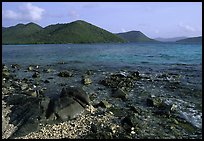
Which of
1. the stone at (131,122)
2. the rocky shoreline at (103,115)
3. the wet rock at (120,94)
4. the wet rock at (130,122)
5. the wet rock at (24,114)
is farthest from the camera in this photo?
the wet rock at (120,94)

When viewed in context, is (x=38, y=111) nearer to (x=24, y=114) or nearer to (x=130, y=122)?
(x=24, y=114)

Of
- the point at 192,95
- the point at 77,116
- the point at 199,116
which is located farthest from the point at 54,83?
the point at 199,116

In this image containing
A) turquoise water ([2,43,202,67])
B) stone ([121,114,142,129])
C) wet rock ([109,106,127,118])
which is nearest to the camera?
stone ([121,114,142,129])

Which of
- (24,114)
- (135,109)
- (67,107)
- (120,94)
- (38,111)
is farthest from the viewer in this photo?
(120,94)

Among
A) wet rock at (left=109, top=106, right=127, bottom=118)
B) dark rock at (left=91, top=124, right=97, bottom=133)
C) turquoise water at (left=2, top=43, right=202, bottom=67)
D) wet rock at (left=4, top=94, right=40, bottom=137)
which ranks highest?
wet rock at (left=4, top=94, right=40, bottom=137)

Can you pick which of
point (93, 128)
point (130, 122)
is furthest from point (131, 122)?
point (93, 128)

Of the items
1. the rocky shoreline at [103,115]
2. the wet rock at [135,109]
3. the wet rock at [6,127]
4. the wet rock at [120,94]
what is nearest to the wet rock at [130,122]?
the rocky shoreline at [103,115]

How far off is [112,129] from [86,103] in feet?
18.8

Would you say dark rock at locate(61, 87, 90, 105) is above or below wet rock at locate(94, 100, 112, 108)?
above

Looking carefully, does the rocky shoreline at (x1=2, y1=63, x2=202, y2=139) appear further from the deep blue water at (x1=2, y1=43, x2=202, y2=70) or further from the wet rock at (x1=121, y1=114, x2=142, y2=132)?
the deep blue water at (x1=2, y1=43, x2=202, y2=70)

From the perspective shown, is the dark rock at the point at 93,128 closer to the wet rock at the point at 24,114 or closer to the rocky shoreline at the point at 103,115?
the rocky shoreline at the point at 103,115

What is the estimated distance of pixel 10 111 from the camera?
22250mm

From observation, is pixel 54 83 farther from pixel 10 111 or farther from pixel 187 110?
pixel 187 110

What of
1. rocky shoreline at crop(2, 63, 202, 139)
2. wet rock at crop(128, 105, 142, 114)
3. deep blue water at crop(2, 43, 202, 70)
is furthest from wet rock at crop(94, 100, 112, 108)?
deep blue water at crop(2, 43, 202, 70)
